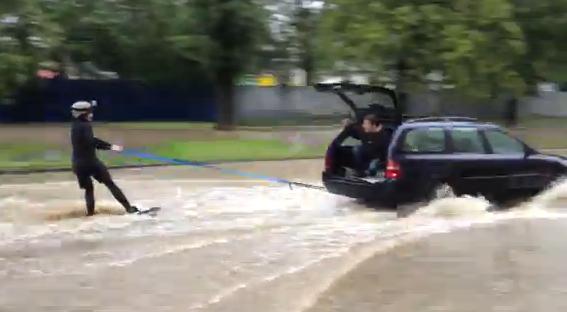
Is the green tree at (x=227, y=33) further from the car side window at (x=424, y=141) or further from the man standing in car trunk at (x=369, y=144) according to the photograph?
the car side window at (x=424, y=141)

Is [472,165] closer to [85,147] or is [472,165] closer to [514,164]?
[514,164]

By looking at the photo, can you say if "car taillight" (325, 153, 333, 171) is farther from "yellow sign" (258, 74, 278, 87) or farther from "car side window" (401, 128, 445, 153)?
"yellow sign" (258, 74, 278, 87)

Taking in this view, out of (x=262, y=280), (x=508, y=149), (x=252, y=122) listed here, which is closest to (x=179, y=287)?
(x=262, y=280)

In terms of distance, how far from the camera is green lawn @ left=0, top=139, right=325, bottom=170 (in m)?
21.3

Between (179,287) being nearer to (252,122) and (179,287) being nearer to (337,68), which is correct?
(337,68)

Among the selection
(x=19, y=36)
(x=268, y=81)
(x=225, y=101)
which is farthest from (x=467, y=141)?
(x=268, y=81)

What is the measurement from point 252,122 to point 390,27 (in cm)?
1713

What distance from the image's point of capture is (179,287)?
8.02 meters

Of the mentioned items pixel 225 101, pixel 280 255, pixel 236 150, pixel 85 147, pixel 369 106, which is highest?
pixel 369 106

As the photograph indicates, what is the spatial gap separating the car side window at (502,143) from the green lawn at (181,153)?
32.7 feet

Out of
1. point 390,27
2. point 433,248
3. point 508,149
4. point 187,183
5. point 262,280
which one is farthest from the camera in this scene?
point 390,27

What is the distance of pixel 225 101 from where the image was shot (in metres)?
35.6

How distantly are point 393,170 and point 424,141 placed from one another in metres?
0.71

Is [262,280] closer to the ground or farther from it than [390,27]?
closer to the ground
